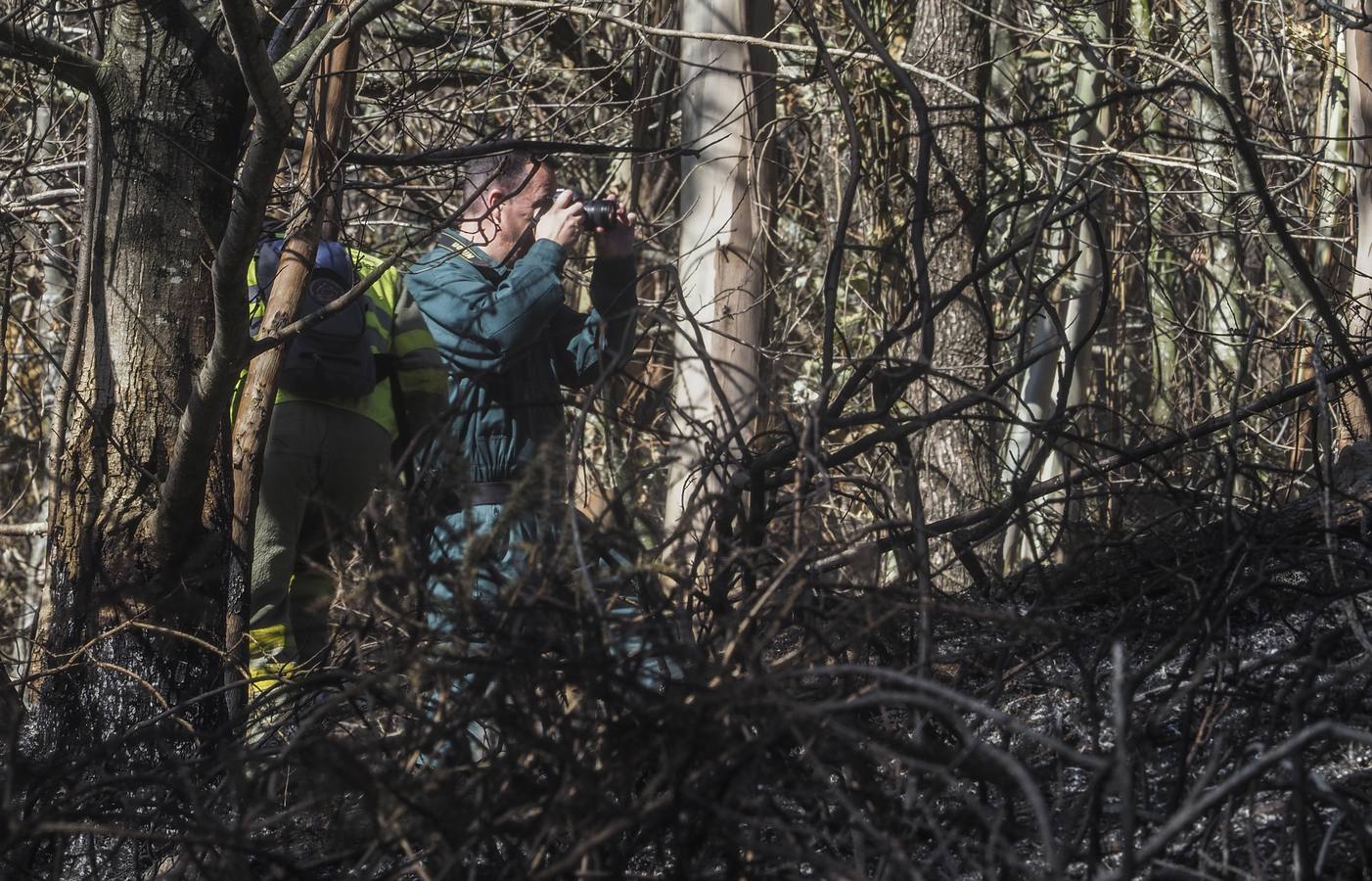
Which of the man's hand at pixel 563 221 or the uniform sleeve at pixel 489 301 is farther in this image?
the man's hand at pixel 563 221

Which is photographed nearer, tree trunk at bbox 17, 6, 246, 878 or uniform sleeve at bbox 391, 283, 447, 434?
tree trunk at bbox 17, 6, 246, 878

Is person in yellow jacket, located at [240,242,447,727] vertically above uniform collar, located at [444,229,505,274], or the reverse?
uniform collar, located at [444,229,505,274]

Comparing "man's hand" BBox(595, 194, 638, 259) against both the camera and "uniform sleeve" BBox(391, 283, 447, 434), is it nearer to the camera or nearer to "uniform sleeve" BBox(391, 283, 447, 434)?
the camera

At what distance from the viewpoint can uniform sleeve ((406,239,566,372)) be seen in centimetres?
353

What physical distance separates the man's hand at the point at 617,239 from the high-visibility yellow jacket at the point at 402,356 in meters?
1.11

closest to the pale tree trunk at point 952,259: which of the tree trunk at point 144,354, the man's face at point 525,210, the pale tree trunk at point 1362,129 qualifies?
the pale tree trunk at point 1362,129

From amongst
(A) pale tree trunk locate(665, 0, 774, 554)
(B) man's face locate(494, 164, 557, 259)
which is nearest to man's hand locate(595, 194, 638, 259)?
(B) man's face locate(494, 164, 557, 259)

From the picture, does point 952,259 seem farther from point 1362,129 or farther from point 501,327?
point 501,327

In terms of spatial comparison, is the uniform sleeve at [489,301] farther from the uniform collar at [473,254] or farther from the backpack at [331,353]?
the backpack at [331,353]

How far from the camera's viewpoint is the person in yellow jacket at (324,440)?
4215 mm

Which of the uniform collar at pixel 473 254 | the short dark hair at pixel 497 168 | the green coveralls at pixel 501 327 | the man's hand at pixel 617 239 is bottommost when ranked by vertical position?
the green coveralls at pixel 501 327

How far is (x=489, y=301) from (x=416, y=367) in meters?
1.41

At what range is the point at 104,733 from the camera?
3.01 m

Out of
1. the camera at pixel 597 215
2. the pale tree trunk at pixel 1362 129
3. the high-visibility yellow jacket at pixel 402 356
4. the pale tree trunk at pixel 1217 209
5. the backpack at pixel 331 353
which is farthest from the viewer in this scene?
the pale tree trunk at pixel 1362 129
